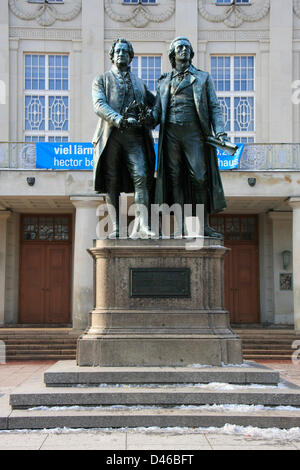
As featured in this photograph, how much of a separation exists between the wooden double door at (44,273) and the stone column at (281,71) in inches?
328

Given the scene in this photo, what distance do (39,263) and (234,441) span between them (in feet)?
64.9

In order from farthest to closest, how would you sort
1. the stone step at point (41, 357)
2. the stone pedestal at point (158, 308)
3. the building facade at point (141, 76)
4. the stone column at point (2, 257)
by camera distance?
the stone column at point (2, 257)
the building facade at point (141, 76)
the stone step at point (41, 357)
the stone pedestal at point (158, 308)

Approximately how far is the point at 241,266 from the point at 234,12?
8.88 meters

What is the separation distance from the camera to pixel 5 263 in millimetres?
24547

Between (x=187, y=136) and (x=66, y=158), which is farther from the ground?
(x=66, y=158)

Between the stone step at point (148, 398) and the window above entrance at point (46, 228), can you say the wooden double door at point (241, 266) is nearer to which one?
the window above entrance at point (46, 228)

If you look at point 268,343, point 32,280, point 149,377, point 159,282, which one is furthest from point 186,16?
point 149,377

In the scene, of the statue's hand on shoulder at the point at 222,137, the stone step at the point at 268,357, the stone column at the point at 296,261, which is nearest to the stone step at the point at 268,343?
the stone step at the point at 268,357

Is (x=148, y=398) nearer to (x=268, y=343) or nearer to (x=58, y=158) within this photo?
(x=268, y=343)

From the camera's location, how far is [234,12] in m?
24.2

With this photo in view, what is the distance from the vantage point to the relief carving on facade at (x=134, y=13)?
24.1 metres

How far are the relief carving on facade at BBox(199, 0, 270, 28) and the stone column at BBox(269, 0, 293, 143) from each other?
15.6 inches

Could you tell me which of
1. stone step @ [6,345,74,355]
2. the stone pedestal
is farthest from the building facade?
the stone pedestal

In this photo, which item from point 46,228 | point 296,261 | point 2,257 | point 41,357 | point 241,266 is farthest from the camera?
point 46,228
